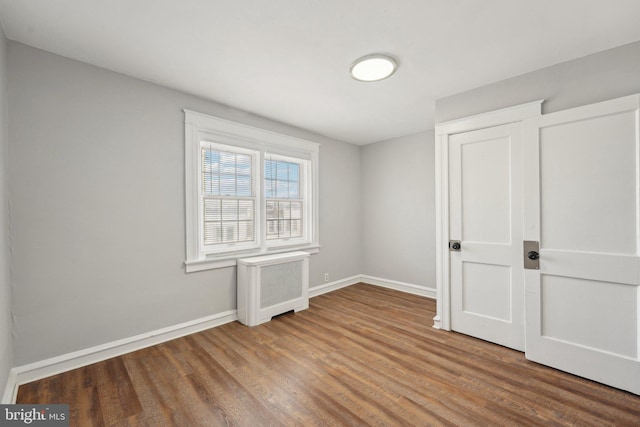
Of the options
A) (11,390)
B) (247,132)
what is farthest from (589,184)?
(11,390)

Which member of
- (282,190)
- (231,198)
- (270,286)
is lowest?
(270,286)

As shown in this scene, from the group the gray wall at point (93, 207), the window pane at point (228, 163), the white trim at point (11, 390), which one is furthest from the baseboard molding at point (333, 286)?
the white trim at point (11, 390)

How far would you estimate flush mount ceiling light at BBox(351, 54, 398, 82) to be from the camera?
7.57ft

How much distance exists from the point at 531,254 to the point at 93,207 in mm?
3910

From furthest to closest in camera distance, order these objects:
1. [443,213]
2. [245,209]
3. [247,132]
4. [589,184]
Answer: [245,209]
[247,132]
[443,213]
[589,184]

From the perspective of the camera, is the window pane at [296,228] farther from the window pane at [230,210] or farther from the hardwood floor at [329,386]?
the hardwood floor at [329,386]

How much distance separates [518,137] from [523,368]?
2.04m

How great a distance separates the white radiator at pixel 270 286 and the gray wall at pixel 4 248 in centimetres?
186

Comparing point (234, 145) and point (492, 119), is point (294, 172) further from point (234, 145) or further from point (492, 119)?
point (492, 119)

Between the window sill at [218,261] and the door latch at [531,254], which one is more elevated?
the door latch at [531,254]

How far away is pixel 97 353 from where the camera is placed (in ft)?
7.85

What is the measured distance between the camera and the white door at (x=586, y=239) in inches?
80.5

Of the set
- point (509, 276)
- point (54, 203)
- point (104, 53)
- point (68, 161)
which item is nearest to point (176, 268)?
point (54, 203)

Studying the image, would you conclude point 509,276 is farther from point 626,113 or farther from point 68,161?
point 68,161
